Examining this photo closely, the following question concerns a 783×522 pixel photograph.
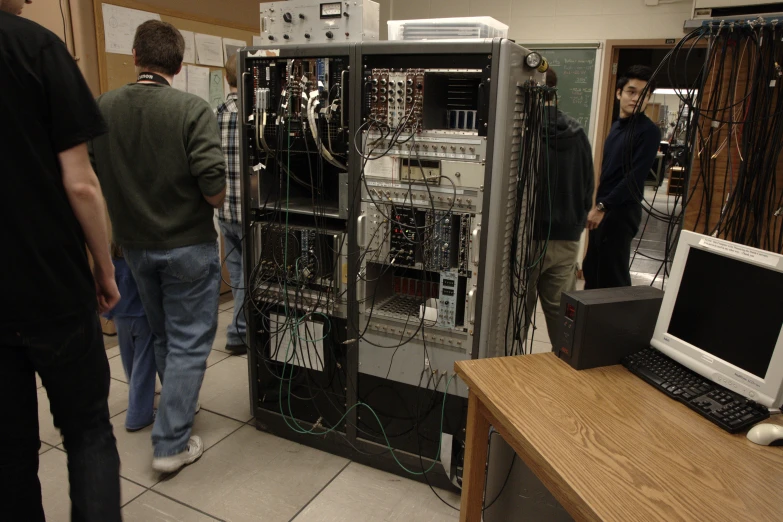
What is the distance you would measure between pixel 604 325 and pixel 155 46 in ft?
5.72

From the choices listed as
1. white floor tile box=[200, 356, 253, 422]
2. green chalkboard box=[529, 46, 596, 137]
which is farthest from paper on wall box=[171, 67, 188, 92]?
green chalkboard box=[529, 46, 596, 137]

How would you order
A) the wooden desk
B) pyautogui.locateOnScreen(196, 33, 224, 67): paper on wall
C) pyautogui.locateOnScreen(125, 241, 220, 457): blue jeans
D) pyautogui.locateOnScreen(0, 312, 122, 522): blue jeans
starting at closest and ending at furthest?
the wooden desk, pyautogui.locateOnScreen(0, 312, 122, 522): blue jeans, pyautogui.locateOnScreen(125, 241, 220, 457): blue jeans, pyautogui.locateOnScreen(196, 33, 224, 67): paper on wall

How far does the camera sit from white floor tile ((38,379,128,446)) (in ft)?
7.82

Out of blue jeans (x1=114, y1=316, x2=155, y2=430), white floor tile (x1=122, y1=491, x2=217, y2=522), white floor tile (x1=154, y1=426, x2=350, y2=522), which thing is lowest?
white floor tile (x1=154, y1=426, x2=350, y2=522)

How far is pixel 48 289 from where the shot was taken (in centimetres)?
133

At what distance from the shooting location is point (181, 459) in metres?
2.20

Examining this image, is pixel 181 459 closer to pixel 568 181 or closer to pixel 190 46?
pixel 568 181

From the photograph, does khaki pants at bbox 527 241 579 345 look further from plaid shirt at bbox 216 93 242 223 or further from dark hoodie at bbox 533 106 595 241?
plaid shirt at bbox 216 93 242 223

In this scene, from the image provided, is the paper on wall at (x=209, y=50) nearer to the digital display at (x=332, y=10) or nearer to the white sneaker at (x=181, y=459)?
the digital display at (x=332, y=10)

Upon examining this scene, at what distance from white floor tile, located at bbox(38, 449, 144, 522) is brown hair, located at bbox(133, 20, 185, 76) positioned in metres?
1.45

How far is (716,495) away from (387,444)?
1362 millimetres

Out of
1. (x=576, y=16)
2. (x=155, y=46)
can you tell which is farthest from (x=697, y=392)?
(x=576, y=16)

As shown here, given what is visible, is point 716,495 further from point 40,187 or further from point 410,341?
point 40,187

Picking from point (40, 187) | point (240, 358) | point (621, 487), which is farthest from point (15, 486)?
point (240, 358)
